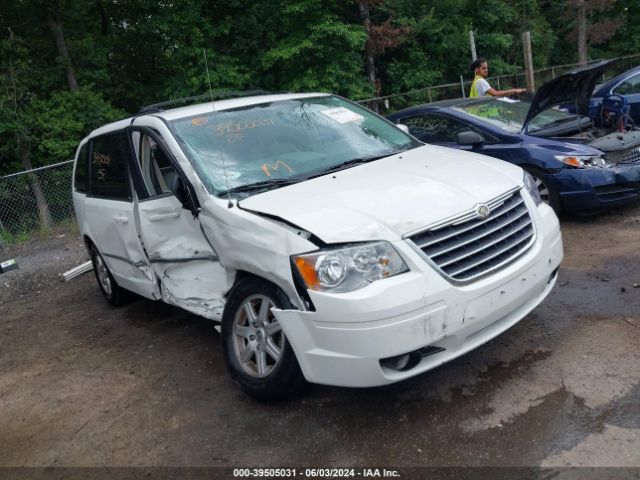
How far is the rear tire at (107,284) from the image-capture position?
20.2ft

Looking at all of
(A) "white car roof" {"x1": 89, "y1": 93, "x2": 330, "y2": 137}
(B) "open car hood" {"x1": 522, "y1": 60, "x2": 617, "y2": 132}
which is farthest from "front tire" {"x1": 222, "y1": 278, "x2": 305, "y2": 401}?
(B) "open car hood" {"x1": 522, "y1": 60, "x2": 617, "y2": 132}

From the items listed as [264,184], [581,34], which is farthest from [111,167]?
[581,34]

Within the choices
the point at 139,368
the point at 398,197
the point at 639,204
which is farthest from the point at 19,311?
the point at 639,204

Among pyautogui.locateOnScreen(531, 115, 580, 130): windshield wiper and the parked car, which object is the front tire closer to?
the parked car

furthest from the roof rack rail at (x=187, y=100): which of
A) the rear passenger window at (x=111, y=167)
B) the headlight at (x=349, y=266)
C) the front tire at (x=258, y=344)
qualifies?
the headlight at (x=349, y=266)

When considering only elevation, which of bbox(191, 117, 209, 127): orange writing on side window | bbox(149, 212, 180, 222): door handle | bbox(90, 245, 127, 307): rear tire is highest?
bbox(191, 117, 209, 127): orange writing on side window

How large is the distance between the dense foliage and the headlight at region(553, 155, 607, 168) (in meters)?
11.8

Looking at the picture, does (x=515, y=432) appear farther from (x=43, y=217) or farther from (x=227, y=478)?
(x=43, y=217)

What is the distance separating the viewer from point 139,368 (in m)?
4.71

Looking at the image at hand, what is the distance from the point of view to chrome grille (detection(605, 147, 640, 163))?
6445 mm

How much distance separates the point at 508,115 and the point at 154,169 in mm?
4503

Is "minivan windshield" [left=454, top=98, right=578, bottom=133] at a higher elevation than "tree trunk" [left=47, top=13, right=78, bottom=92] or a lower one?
lower

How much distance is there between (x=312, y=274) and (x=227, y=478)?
1.13 metres

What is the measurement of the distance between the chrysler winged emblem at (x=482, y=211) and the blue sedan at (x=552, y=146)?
2133mm
